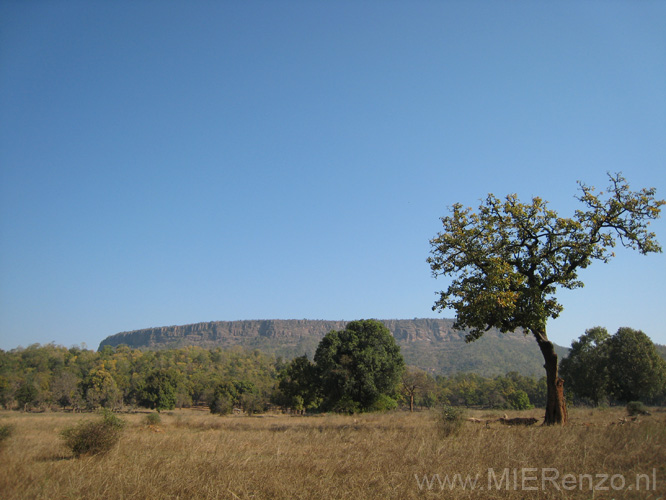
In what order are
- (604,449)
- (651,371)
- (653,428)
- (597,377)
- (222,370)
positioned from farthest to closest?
Result: 1. (222,370)
2. (597,377)
3. (651,371)
4. (653,428)
5. (604,449)

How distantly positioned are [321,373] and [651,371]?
37.1m

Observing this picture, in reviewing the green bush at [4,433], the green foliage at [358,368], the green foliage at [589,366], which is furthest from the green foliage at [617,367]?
the green bush at [4,433]

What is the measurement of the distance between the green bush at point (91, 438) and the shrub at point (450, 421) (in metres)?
10.5

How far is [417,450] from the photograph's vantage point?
937 centimetres

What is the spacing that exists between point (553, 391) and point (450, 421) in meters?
5.44

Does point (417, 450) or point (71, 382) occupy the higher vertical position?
point (417, 450)

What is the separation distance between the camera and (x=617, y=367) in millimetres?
44125

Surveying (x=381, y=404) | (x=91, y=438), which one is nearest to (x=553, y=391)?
(x=91, y=438)

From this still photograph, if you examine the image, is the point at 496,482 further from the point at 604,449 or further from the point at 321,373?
the point at 321,373

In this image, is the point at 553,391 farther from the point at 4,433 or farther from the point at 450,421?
the point at 4,433

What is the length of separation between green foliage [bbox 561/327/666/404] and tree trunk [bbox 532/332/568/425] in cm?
3675

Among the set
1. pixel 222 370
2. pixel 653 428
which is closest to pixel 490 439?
pixel 653 428

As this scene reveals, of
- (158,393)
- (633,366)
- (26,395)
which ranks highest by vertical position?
(633,366)

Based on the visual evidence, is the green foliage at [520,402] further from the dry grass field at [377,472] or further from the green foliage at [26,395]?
the green foliage at [26,395]
